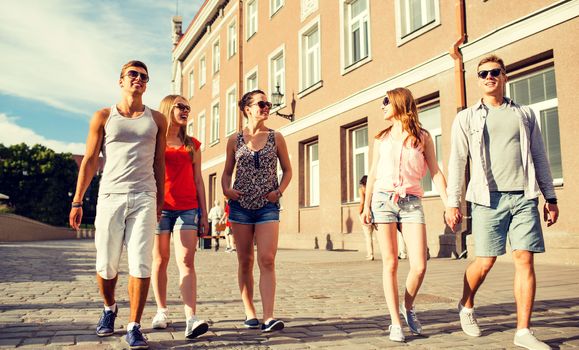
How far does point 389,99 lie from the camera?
4.31 meters

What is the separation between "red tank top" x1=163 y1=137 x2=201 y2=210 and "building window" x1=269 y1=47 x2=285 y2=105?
15439mm

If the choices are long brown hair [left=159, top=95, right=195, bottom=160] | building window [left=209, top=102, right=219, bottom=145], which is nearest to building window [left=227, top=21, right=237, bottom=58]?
building window [left=209, top=102, right=219, bottom=145]

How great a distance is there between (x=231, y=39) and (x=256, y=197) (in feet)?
73.8

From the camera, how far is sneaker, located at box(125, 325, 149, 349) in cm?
358

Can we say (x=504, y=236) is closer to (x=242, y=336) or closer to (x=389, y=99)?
(x=389, y=99)

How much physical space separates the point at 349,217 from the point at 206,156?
607 inches

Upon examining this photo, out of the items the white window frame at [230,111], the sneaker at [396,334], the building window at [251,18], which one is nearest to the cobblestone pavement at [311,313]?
the sneaker at [396,334]

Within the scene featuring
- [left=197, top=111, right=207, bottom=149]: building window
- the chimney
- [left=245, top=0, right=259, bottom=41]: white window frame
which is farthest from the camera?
the chimney

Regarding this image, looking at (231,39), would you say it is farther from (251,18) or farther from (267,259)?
(267,259)

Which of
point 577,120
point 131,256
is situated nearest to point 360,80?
point 577,120

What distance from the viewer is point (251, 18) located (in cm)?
2345

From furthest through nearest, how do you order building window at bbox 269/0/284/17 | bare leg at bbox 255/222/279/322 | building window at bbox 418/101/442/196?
building window at bbox 269/0/284/17, building window at bbox 418/101/442/196, bare leg at bbox 255/222/279/322

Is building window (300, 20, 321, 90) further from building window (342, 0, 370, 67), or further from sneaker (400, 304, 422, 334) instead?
sneaker (400, 304, 422, 334)

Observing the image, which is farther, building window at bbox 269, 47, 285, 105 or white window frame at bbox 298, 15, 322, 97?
building window at bbox 269, 47, 285, 105
